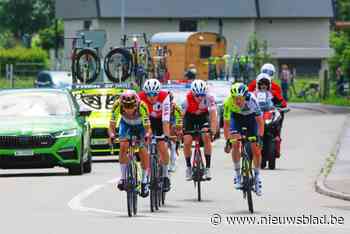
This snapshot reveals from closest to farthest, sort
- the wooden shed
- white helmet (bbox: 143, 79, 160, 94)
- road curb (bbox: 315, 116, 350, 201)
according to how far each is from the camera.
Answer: white helmet (bbox: 143, 79, 160, 94)
road curb (bbox: 315, 116, 350, 201)
the wooden shed

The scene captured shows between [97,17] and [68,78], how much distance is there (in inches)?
1519

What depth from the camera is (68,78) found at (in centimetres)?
6219

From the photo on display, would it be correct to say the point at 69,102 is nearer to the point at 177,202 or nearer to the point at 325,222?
the point at 177,202

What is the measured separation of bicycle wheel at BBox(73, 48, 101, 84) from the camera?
39000 millimetres

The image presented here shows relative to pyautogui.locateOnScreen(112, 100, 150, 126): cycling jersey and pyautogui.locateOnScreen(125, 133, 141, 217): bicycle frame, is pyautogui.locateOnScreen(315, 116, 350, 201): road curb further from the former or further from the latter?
pyautogui.locateOnScreen(112, 100, 150, 126): cycling jersey

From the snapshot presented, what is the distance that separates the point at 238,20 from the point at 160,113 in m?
81.7

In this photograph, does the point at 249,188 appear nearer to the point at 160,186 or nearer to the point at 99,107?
the point at 160,186

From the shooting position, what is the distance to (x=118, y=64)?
39188 mm

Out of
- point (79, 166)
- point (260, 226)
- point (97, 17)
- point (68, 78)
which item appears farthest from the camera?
point (97, 17)

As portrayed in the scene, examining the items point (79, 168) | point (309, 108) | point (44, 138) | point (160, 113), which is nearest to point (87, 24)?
→ point (309, 108)

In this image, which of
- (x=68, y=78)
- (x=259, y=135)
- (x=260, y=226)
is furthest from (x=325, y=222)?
(x=68, y=78)

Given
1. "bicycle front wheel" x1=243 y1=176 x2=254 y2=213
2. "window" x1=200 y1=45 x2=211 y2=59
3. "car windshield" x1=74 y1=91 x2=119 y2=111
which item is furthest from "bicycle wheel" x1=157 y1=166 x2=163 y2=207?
"window" x1=200 y1=45 x2=211 y2=59

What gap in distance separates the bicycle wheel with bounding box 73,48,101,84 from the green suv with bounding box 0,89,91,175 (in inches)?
498

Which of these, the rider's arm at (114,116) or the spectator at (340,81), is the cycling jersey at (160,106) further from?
the spectator at (340,81)
